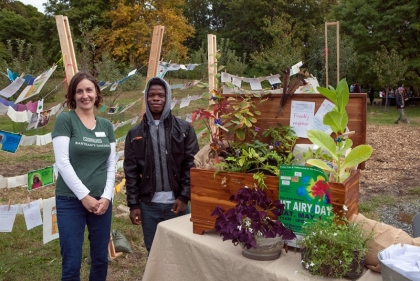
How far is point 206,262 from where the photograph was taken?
1.95 meters

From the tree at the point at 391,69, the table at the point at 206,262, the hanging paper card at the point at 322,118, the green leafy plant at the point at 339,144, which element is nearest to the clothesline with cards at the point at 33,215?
the table at the point at 206,262

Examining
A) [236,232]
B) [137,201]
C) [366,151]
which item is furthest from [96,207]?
[366,151]

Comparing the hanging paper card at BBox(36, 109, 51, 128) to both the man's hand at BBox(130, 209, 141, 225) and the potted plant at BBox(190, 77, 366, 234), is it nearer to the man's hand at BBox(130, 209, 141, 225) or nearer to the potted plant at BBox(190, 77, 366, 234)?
the man's hand at BBox(130, 209, 141, 225)

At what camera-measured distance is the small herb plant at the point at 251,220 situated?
1.63 meters

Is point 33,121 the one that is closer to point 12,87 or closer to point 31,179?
point 12,87

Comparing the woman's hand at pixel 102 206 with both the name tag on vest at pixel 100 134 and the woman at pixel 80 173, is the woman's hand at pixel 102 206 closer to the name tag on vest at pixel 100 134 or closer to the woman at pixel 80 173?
the woman at pixel 80 173

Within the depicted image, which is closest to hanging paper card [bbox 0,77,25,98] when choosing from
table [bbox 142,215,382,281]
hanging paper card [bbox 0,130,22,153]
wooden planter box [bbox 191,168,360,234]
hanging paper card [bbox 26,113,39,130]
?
hanging paper card [bbox 0,130,22,153]

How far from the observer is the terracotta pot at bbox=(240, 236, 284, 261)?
5.47 feet

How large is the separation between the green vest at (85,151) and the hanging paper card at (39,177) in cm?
80

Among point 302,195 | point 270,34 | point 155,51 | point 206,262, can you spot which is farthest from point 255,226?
point 270,34

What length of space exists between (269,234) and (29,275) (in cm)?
269

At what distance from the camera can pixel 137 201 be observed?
99.6 inches

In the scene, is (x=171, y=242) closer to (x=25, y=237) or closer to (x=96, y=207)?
(x=96, y=207)

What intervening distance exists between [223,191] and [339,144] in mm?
598
